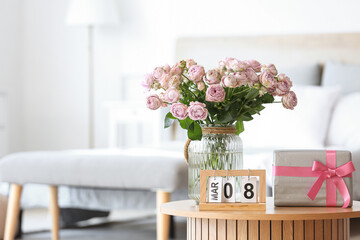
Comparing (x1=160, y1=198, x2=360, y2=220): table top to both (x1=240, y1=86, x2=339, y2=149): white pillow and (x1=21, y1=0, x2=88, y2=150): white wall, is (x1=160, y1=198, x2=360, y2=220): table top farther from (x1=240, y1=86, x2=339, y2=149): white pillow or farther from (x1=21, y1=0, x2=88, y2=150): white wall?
(x1=21, y1=0, x2=88, y2=150): white wall

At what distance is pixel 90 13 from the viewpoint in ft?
15.1

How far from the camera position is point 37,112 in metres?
5.26

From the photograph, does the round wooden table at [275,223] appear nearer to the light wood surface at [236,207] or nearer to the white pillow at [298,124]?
the light wood surface at [236,207]

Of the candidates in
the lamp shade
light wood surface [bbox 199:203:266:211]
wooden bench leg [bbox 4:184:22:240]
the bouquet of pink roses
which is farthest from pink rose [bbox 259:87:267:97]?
the lamp shade

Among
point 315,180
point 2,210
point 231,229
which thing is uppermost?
point 315,180

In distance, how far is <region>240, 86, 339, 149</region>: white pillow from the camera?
346cm

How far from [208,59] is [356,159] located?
2.33 meters

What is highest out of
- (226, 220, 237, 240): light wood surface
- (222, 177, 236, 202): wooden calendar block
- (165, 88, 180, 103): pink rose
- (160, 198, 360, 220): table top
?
(165, 88, 180, 103): pink rose

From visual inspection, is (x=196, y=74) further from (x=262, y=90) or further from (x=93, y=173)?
(x=93, y=173)

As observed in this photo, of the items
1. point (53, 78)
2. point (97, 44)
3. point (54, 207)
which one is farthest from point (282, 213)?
point (53, 78)

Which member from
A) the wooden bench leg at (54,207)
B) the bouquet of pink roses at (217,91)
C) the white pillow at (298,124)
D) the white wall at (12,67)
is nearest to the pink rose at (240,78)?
the bouquet of pink roses at (217,91)

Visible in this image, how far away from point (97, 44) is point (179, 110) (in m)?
3.45

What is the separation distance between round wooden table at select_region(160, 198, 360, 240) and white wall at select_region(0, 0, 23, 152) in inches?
147

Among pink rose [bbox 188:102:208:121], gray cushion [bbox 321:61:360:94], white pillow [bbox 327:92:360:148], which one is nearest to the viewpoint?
pink rose [bbox 188:102:208:121]
